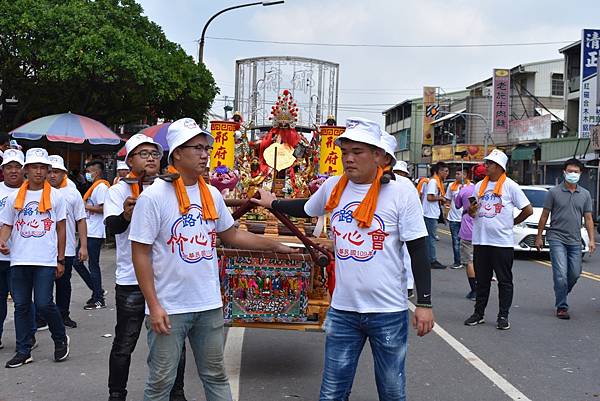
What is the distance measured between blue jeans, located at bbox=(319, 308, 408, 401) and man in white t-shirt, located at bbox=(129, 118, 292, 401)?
24.6 inches

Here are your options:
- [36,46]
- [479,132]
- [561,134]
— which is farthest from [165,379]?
[479,132]

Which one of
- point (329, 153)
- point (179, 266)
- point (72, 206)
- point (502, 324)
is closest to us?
point (179, 266)

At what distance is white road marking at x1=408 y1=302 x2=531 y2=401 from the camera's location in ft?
18.1

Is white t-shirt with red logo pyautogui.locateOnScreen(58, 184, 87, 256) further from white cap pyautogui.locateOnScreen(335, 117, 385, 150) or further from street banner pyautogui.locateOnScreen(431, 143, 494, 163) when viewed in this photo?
street banner pyautogui.locateOnScreen(431, 143, 494, 163)

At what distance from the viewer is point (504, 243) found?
25.7 ft

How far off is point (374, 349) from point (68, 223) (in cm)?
→ 433

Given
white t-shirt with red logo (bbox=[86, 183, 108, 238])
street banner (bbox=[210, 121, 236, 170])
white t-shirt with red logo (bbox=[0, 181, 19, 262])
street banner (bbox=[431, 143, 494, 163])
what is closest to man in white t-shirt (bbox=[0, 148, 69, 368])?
white t-shirt with red logo (bbox=[0, 181, 19, 262])

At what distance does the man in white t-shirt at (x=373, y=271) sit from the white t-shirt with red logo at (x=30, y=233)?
325 cm

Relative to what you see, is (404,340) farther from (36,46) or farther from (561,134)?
(561,134)

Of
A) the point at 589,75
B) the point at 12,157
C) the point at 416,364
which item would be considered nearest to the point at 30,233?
the point at 12,157

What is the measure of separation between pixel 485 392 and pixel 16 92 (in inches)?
767

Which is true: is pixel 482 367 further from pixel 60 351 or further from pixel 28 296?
pixel 28 296

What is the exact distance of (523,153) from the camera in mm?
40375

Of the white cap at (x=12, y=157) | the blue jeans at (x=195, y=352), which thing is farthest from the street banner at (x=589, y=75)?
the blue jeans at (x=195, y=352)
